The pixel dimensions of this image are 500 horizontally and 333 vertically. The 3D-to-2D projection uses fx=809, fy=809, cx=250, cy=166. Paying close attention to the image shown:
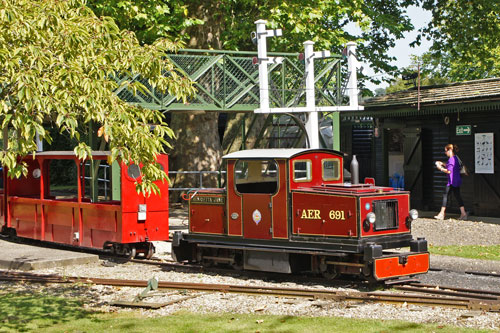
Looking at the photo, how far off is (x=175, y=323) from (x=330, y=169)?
4691 millimetres

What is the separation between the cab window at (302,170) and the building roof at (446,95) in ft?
28.4

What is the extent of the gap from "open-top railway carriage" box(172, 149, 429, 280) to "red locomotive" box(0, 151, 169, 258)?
6.29ft

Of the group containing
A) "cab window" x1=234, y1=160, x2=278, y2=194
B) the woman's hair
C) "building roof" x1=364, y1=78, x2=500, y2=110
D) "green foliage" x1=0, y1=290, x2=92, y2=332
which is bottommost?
"green foliage" x1=0, y1=290, x2=92, y2=332

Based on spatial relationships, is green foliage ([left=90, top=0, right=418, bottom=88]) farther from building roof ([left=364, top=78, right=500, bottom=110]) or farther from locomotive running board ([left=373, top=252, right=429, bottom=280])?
locomotive running board ([left=373, top=252, right=429, bottom=280])

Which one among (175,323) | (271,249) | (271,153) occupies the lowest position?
(175,323)

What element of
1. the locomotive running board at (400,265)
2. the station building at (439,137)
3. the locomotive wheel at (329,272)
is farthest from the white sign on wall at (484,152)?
the locomotive wheel at (329,272)

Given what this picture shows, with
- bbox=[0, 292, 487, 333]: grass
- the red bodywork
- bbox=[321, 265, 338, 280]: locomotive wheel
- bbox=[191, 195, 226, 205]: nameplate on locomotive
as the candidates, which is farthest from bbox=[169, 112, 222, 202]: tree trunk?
bbox=[0, 292, 487, 333]: grass

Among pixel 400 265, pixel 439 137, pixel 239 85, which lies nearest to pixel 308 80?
pixel 239 85

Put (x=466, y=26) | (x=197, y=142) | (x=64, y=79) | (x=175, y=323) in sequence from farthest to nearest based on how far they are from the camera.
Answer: (x=466, y=26) → (x=197, y=142) → (x=175, y=323) → (x=64, y=79)

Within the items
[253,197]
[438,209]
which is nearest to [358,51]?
[438,209]

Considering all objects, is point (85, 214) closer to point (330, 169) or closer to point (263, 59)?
point (263, 59)

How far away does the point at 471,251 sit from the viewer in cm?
1659

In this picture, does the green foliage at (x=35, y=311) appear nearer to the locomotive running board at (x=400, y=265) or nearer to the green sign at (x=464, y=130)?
the locomotive running board at (x=400, y=265)

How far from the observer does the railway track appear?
428 inches
